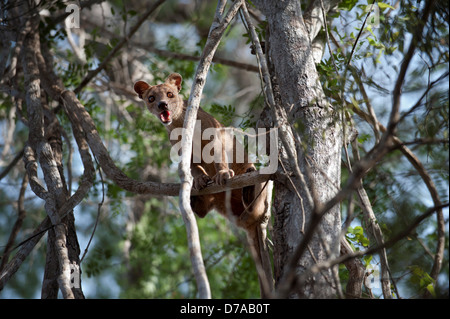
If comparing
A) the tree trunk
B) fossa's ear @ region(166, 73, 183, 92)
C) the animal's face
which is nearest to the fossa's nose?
the animal's face

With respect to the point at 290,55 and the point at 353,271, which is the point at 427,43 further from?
the point at 353,271

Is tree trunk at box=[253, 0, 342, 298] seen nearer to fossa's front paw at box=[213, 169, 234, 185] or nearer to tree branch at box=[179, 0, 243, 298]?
tree branch at box=[179, 0, 243, 298]

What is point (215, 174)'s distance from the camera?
516cm

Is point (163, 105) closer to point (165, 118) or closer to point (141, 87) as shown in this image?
point (165, 118)

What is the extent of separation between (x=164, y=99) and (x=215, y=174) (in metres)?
1.30

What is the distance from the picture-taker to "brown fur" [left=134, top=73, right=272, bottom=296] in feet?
16.1

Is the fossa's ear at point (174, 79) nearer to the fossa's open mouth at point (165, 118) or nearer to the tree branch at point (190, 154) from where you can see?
the fossa's open mouth at point (165, 118)

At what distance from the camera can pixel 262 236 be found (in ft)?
16.3

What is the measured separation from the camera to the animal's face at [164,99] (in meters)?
5.75

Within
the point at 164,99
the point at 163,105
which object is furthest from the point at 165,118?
the point at 164,99

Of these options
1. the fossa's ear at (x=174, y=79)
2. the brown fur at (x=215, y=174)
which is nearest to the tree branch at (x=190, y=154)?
the brown fur at (x=215, y=174)

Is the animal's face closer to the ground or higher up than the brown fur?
higher up
